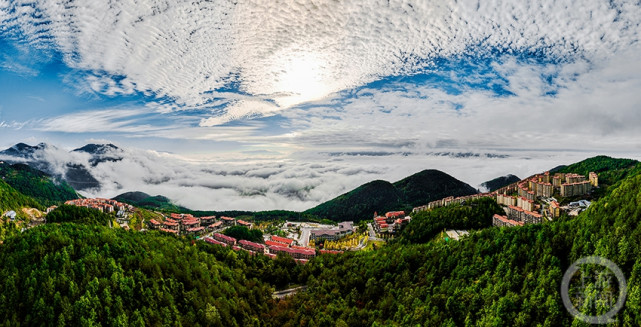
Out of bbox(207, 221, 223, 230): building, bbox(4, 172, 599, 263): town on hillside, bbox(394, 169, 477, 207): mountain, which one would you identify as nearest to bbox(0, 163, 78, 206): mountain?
bbox(4, 172, 599, 263): town on hillside

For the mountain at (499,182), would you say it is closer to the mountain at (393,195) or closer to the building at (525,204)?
the mountain at (393,195)

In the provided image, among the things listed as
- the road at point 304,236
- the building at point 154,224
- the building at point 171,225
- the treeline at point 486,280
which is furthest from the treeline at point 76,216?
the treeline at point 486,280

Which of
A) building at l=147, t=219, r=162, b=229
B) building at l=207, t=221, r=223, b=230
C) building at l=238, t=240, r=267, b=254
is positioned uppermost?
building at l=147, t=219, r=162, b=229

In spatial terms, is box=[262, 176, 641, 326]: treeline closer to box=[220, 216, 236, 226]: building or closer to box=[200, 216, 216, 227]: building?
box=[200, 216, 216, 227]: building

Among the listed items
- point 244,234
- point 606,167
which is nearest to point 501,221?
→ point 606,167

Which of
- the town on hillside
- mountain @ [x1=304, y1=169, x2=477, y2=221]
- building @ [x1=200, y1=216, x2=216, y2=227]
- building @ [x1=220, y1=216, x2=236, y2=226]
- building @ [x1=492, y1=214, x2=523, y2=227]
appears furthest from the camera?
mountain @ [x1=304, y1=169, x2=477, y2=221]

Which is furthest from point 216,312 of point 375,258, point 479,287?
point 479,287
